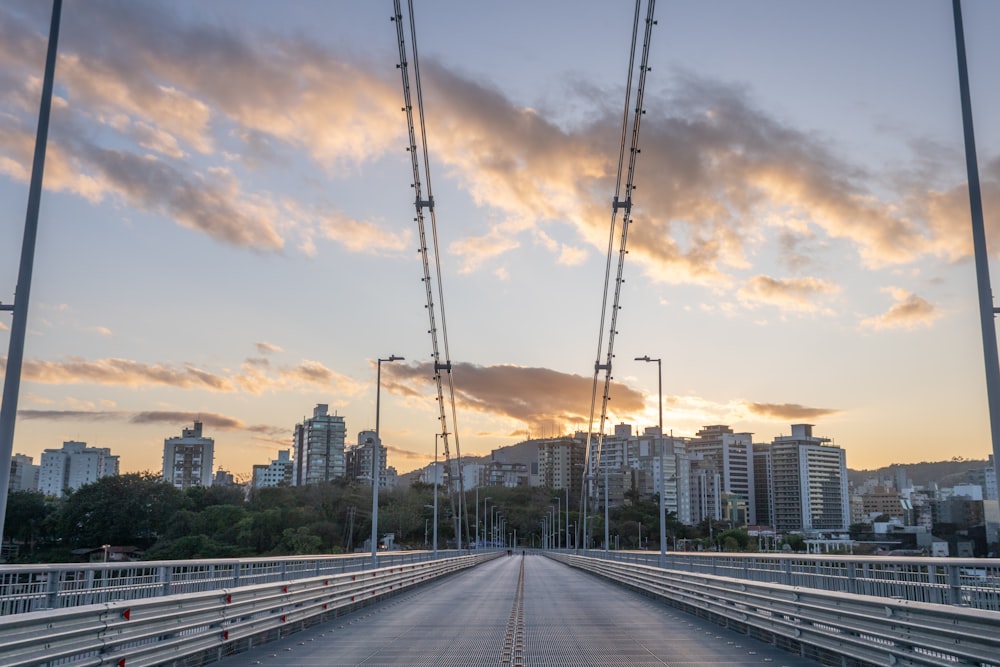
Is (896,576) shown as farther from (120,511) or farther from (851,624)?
(120,511)

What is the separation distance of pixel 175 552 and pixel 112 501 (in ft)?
32.5

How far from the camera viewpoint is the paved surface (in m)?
14.5

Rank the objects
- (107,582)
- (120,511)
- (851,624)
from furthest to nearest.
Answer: (120,511) → (107,582) → (851,624)

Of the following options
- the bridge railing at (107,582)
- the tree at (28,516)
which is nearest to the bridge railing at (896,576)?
the bridge railing at (107,582)

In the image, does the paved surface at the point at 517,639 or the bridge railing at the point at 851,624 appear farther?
the paved surface at the point at 517,639

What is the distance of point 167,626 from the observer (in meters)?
12.0

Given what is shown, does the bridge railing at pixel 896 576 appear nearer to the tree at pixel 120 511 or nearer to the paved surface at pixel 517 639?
the paved surface at pixel 517 639

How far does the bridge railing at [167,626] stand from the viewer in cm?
896

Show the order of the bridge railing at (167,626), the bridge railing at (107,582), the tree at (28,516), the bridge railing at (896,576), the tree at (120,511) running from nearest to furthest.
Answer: the bridge railing at (167,626)
the bridge railing at (107,582)
the bridge railing at (896,576)
the tree at (28,516)
the tree at (120,511)

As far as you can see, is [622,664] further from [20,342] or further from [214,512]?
[214,512]

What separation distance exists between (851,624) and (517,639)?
6.64 m

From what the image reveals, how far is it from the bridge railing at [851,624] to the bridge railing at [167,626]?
823 centimetres

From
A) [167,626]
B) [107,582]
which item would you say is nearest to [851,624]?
[167,626]

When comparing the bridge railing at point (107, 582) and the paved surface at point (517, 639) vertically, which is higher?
the bridge railing at point (107, 582)
